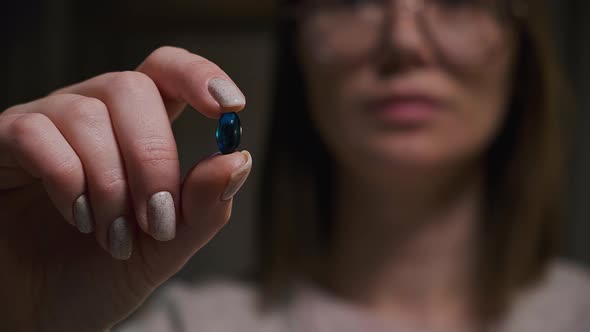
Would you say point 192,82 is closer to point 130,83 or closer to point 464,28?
point 130,83

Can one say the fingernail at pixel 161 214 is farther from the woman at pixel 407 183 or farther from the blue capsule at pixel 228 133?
the woman at pixel 407 183

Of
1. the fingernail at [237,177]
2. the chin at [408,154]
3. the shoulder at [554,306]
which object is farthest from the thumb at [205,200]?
the shoulder at [554,306]

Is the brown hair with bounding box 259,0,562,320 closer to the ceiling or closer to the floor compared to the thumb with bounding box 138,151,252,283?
closer to the floor

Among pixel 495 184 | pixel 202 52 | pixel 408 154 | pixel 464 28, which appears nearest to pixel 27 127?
pixel 202 52

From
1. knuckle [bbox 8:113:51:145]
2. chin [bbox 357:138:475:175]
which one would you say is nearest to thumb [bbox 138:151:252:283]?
knuckle [bbox 8:113:51:145]

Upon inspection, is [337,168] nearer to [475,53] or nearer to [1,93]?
[475,53]

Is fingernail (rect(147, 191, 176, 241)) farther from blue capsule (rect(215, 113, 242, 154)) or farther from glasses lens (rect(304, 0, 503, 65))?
glasses lens (rect(304, 0, 503, 65))
